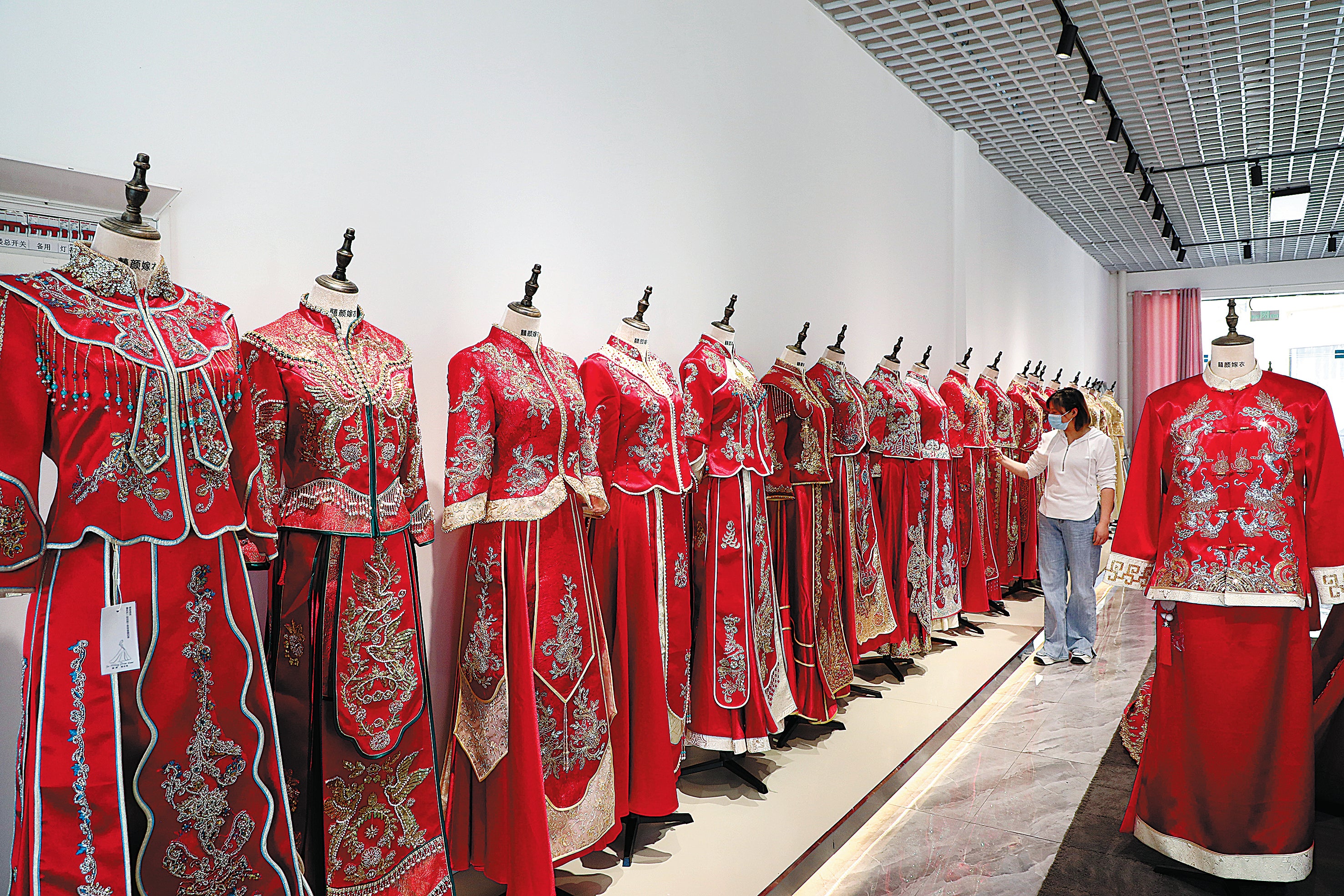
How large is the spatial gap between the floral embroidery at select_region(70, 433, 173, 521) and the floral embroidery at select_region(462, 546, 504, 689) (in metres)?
0.91

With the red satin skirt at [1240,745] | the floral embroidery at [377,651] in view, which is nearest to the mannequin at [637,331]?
the floral embroidery at [377,651]

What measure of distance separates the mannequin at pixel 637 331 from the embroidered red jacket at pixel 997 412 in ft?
12.4

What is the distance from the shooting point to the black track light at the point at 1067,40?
13.9 feet

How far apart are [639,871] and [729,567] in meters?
1.04

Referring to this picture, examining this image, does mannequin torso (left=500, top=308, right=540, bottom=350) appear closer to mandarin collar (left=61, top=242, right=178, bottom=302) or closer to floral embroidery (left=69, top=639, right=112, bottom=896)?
mandarin collar (left=61, top=242, right=178, bottom=302)

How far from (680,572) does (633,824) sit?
80 cm

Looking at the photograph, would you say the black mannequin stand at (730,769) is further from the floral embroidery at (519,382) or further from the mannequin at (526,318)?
the mannequin at (526,318)

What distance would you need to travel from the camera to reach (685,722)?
3.07 meters

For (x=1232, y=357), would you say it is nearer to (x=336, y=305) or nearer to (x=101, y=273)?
(x=336, y=305)

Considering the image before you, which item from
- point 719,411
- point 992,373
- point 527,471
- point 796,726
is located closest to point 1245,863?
point 796,726

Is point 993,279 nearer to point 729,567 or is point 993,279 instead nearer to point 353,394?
point 729,567

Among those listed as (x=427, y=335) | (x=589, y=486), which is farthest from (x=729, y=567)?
(x=427, y=335)

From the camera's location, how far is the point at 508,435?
2.28 m

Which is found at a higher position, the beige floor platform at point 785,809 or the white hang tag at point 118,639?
the white hang tag at point 118,639
